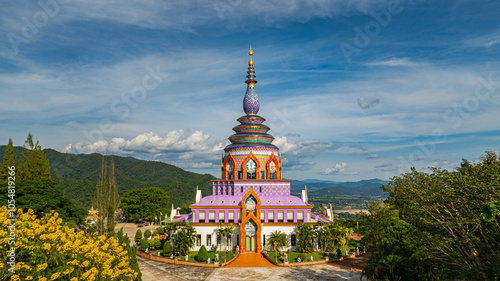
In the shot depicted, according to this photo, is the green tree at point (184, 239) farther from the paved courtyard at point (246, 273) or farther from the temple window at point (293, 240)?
the temple window at point (293, 240)

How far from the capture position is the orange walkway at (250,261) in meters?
38.8

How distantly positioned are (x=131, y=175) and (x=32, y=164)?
117628mm

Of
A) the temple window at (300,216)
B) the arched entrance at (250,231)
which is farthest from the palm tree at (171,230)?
the temple window at (300,216)

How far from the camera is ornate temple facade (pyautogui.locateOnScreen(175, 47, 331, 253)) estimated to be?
45.5 meters

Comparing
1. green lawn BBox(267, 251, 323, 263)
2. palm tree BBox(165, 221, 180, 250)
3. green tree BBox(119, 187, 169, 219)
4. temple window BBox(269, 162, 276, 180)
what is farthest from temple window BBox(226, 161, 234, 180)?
green tree BBox(119, 187, 169, 219)

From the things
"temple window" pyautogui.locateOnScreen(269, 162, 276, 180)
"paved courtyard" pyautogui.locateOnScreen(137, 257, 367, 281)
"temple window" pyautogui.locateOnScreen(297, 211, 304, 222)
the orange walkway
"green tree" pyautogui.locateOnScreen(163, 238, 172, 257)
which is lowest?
"paved courtyard" pyautogui.locateOnScreen(137, 257, 367, 281)

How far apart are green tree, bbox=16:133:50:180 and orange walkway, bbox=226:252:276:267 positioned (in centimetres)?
3595

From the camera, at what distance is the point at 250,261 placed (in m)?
40.3

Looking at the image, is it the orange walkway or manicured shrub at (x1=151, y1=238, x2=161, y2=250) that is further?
manicured shrub at (x1=151, y1=238, x2=161, y2=250)

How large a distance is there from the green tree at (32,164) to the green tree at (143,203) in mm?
24540

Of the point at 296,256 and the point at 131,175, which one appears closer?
the point at 296,256

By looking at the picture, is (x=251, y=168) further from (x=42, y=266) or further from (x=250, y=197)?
(x=42, y=266)

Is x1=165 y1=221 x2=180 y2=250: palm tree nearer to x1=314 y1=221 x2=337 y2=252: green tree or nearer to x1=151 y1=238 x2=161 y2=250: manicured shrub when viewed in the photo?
x1=151 y1=238 x2=161 y2=250: manicured shrub

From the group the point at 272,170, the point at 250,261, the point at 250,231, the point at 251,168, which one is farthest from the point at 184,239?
the point at 272,170
